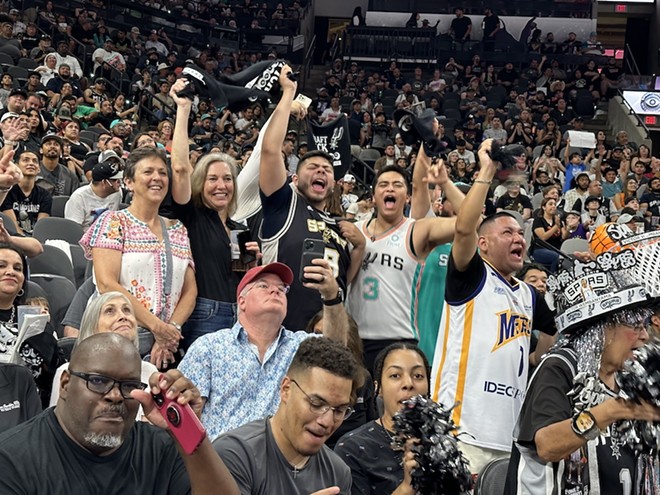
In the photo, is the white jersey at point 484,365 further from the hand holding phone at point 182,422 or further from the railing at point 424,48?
the railing at point 424,48

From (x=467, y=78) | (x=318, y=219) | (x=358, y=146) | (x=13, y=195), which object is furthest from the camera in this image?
(x=467, y=78)

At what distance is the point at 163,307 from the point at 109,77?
12896 millimetres

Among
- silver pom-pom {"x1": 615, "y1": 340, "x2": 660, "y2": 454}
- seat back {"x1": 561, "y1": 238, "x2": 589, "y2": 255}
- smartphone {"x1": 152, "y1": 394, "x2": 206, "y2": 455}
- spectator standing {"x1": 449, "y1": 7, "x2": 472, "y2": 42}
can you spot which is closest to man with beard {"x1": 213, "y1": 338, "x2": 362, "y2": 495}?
smartphone {"x1": 152, "y1": 394, "x2": 206, "y2": 455}

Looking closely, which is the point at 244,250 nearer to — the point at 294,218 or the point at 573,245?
the point at 294,218

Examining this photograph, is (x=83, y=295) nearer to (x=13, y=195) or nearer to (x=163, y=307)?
(x=163, y=307)

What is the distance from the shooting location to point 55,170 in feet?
29.2

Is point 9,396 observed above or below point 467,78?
below

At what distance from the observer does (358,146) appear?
55.1 ft

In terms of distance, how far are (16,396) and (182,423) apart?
4.40 ft

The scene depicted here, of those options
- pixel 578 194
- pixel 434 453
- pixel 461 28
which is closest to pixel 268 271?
pixel 434 453

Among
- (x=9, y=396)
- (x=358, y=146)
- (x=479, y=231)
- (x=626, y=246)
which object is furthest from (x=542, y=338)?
(x=358, y=146)

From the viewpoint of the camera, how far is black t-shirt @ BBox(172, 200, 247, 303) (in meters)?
4.92

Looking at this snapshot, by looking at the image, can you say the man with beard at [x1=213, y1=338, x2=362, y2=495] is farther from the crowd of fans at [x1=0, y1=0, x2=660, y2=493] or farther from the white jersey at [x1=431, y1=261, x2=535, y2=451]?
the white jersey at [x1=431, y1=261, x2=535, y2=451]

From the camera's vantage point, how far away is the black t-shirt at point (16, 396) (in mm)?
3428
